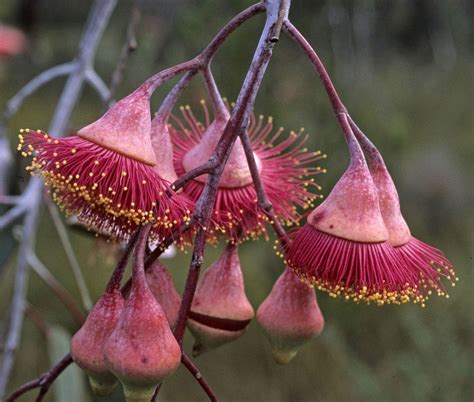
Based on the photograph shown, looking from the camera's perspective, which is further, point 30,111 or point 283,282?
point 30,111

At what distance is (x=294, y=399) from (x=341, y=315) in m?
0.56

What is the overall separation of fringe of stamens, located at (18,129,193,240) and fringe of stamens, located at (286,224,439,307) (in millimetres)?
132

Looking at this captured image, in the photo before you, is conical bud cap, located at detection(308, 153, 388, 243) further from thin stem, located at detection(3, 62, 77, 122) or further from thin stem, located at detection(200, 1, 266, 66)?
thin stem, located at detection(3, 62, 77, 122)

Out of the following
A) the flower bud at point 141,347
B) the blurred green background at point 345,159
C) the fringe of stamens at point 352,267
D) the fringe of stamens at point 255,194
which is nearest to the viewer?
the flower bud at point 141,347

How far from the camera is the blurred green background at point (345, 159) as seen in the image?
2.74 m

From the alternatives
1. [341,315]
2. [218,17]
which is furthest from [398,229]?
[341,315]

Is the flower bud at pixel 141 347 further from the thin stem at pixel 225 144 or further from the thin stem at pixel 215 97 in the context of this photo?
the thin stem at pixel 215 97

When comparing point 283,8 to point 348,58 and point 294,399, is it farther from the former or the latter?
point 294,399

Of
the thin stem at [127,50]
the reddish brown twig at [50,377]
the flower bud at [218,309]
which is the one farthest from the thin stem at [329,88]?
the thin stem at [127,50]

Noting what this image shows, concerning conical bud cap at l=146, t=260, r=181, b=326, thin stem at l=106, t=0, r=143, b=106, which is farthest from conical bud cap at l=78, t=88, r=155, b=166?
thin stem at l=106, t=0, r=143, b=106

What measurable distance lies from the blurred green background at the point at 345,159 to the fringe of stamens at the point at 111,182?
34 cm

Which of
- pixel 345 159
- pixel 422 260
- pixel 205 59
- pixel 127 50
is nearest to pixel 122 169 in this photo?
pixel 205 59

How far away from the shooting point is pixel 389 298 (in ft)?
2.70

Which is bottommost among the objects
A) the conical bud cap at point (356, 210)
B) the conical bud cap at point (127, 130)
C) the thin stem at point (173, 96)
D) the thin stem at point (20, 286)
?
the thin stem at point (20, 286)
